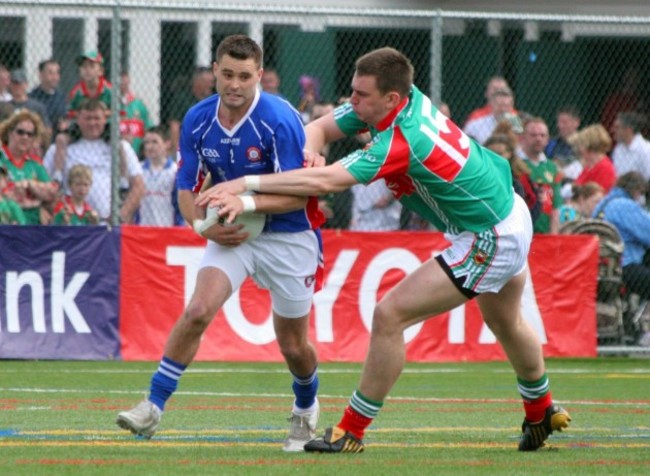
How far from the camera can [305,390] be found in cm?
845

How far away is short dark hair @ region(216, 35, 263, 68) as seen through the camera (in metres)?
8.04

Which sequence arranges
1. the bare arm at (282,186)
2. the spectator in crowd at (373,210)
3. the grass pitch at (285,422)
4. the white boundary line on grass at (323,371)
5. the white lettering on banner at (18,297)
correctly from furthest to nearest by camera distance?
1. the spectator in crowd at (373,210)
2. the white lettering on banner at (18,297)
3. the white boundary line on grass at (323,371)
4. the bare arm at (282,186)
5. the grass pitch at (285,422)

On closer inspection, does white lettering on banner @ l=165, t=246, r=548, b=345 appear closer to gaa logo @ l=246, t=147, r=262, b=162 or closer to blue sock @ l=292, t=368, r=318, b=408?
blue sock @ l=292, t=368, r=318, b=408

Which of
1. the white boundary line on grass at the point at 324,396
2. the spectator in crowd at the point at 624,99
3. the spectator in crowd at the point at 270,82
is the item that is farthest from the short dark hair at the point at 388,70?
the spectator in crowd at the point at 624,99

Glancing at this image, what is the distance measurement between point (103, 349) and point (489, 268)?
696cm

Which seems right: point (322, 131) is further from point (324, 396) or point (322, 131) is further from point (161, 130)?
point (161, 130)

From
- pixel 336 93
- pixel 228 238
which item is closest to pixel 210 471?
pixel 228 238

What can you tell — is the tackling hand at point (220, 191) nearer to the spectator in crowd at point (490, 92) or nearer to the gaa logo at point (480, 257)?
the gaa logo at point (480, 257)

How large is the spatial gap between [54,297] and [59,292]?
0.21ft

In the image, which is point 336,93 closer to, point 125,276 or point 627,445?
point 125,276

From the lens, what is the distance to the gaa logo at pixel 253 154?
26.7 ft

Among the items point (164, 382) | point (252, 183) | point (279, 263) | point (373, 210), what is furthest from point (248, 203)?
point (373, 210)

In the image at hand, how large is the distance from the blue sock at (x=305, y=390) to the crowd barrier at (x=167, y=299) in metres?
5.79

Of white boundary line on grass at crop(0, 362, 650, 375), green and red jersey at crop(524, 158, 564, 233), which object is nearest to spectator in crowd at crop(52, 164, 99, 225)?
white boundary line on grass at crop(0, 362, 650, 375)
